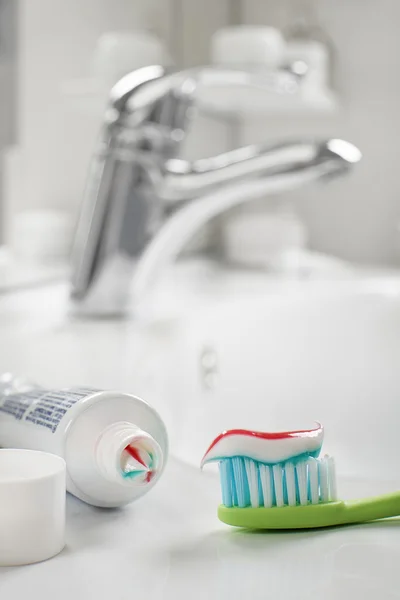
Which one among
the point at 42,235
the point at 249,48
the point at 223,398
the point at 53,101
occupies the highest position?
the point at 249,48

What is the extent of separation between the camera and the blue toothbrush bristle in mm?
276

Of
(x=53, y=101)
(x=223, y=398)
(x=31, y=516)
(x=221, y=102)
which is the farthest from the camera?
(x=221, y=102)

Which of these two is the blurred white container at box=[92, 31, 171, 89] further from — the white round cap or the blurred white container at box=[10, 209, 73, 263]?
the white round cap

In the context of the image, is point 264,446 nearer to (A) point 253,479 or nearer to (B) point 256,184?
(A) point 253,479

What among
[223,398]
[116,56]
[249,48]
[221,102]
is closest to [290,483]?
[223,398]

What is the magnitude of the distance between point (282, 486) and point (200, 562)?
0.04 metres

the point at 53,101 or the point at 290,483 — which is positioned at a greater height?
the point at 53,101

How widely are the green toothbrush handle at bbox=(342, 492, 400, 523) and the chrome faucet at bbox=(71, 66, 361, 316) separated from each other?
0.41 m

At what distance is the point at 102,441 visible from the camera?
0.96ft

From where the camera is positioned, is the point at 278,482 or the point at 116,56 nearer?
the point at 278,482

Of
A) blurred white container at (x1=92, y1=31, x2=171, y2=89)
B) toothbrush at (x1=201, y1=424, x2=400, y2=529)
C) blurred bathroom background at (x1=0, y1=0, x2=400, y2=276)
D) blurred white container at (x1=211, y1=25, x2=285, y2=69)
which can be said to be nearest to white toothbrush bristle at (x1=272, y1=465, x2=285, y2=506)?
toothbrush at (x1=201, y1=424, x2=400, y2=529)

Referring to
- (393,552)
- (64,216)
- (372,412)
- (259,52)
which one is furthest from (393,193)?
(393,552)

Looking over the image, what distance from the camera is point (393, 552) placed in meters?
0.26

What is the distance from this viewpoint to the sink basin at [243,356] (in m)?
0.56
